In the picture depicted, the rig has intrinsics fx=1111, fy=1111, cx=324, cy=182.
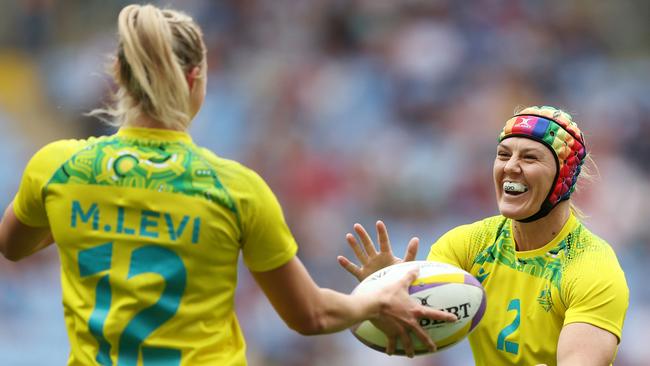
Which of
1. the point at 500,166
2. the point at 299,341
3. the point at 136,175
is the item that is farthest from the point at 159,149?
the point at 299,341

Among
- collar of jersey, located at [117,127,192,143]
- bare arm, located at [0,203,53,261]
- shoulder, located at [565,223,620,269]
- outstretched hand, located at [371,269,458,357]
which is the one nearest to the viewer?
collar of jersey, located at [117,127,192,143]

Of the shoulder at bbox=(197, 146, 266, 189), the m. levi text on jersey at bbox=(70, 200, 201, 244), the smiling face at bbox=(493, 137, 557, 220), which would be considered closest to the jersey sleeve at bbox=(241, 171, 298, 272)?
the shoulder at bbox=(197, 146, 266, 189)

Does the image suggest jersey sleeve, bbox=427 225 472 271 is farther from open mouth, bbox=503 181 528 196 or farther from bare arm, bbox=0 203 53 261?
bare arm, bbox=0 203 53 261

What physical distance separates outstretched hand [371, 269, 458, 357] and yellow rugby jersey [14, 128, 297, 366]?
2.11 ft

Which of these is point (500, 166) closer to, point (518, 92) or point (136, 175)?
point (136, 175)

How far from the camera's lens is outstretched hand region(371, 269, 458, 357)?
176 inches

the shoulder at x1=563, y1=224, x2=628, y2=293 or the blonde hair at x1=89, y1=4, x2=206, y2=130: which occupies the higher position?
the blonde hair at x1=89, y1=4, x2=206, y2=130

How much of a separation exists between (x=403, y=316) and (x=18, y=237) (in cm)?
155

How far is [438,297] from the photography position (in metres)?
4.77

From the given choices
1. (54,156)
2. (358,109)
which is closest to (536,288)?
(54,156)

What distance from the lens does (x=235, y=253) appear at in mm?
4016

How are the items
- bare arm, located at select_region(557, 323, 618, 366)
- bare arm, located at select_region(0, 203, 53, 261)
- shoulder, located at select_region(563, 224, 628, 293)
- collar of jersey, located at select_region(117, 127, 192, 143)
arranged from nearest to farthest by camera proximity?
collar of jersey, located at select_region(117, 127, 192, 143), bare arm, located at select_region(0, 203, 53, 261), bare arm, located at select_region(557, 323, 618, 366), shoulder, located at select_region(563, 224, 628, 293)

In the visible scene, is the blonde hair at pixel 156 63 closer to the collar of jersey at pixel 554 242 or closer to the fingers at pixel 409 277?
the fingers at pixel 409 277

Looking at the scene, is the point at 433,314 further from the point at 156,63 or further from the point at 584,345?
the point at 156,63
